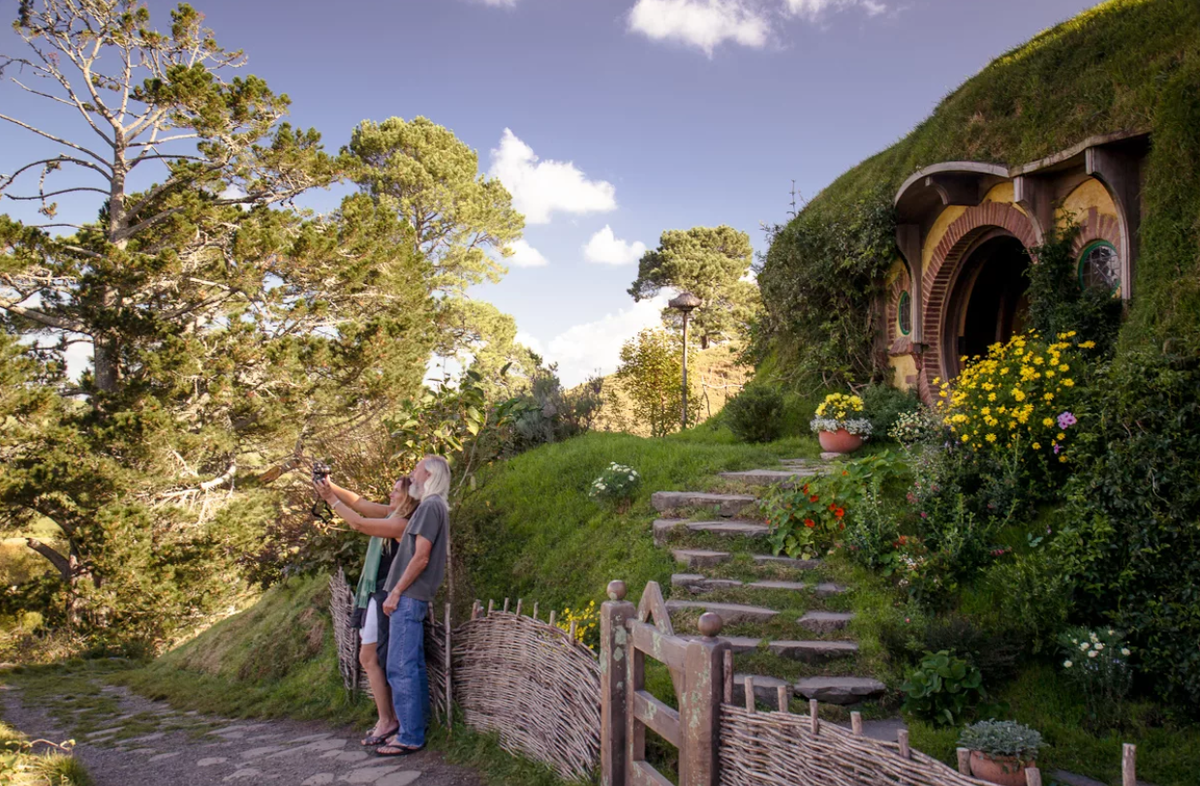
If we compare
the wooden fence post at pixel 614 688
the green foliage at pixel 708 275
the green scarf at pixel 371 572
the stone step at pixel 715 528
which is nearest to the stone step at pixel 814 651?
the stone step at pixel 715 528

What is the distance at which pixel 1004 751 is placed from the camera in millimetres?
3191

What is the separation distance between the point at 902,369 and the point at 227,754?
8.48m

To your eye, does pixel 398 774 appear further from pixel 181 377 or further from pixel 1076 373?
pixel 181 377

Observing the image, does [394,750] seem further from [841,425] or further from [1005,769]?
[841,425]

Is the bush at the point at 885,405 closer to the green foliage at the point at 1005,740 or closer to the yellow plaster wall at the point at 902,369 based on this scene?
the yellow plaster wall at the point at 902,369

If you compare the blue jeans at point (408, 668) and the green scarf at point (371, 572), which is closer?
the blue jeans at point (408, 668)

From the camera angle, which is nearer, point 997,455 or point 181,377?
point 997,455

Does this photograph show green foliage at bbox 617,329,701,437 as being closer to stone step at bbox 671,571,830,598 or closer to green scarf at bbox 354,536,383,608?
stone step at bbox 671,571,830,598

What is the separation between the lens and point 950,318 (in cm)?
948

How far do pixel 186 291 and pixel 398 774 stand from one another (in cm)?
1316

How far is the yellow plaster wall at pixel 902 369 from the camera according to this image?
384 inches

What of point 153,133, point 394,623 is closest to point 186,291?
point 153,133

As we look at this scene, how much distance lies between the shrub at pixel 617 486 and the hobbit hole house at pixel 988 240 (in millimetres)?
4054

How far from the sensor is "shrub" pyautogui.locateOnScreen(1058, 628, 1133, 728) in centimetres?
405
